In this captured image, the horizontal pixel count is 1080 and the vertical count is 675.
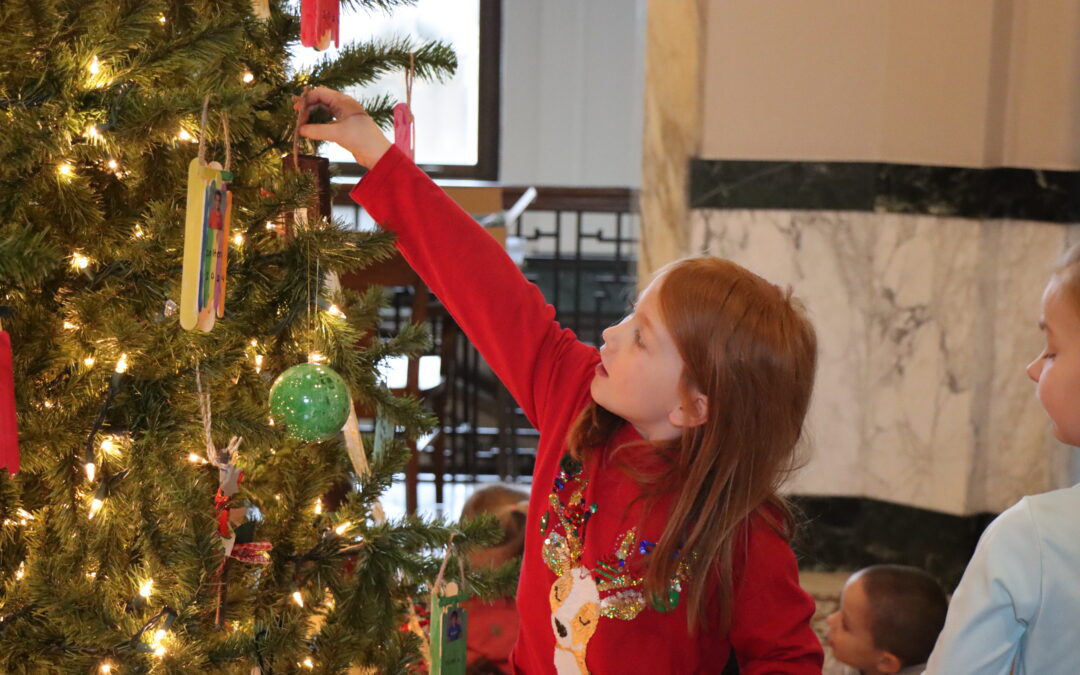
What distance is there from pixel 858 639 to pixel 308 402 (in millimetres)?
1534

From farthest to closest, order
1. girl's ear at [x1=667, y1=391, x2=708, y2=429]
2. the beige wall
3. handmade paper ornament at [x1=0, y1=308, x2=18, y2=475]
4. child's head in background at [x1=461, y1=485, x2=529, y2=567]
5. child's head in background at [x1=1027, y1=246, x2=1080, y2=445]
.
Result: the beige wall < child's head in background at [x1=461, y1=485, x2=529, y2=567] < girl's ear at [x1=667, y1=391, x2=708, y2=429] < child's head in background at [x1=1027, y1=246, x2=1080, y2=445] < handmade paper ornament at [x1=0, y1=308, x2=18, y2=475]

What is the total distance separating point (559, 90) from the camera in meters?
8.00

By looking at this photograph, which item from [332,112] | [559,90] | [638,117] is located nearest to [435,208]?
[332,112]

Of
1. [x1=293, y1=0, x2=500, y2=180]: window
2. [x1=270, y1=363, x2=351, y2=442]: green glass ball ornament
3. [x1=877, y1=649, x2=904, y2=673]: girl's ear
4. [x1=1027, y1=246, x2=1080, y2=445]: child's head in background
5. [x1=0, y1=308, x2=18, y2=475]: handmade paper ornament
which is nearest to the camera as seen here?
[x1=0, y1=308, x2=18, y2=475]: handmade paper ornament

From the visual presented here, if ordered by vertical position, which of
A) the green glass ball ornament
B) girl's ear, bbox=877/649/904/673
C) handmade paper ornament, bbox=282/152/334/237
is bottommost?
girl's ear, bbox=877/649/904/673

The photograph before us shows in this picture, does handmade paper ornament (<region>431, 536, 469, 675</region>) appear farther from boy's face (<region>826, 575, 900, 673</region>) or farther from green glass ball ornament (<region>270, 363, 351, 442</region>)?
boy's face (<region>826, 575, 900, 673</region>)

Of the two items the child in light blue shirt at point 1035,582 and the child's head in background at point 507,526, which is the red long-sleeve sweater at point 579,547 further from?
→ the child's head in background at point 507,526

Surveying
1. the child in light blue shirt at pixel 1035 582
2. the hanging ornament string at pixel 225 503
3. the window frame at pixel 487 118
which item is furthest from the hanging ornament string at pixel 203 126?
the window frame at pixel 487 118

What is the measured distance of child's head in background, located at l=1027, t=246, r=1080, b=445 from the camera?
130 cm

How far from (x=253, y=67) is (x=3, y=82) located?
0.28 metres

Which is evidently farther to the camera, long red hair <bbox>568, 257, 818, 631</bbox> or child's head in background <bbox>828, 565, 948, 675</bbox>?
child's head in background <bbox>828, 565, 948, 675</bbox>

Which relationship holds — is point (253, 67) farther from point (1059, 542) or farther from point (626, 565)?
point (1059, 542)

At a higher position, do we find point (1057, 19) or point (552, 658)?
point (1057, 19)

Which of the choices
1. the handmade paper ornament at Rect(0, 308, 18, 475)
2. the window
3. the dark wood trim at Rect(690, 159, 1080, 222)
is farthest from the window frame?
the handmade paper ornament at Rect(0, 308, 18, 475)
